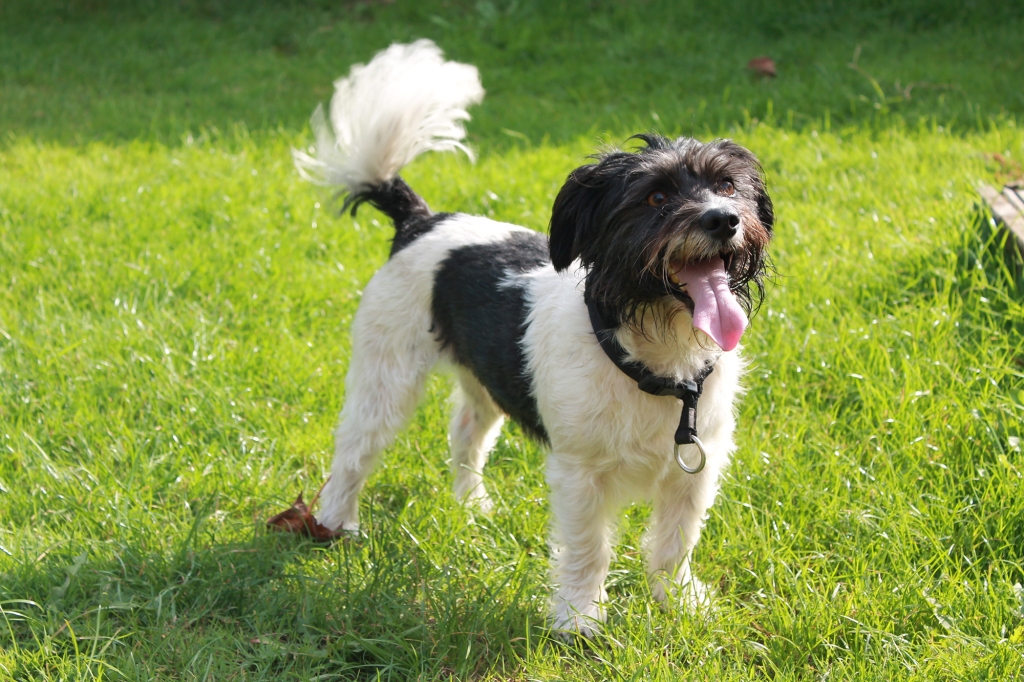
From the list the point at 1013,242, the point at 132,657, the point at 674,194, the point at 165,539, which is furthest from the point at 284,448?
the point at 1013,242

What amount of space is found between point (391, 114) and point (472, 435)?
1.27 m

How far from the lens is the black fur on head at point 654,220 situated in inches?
93.1

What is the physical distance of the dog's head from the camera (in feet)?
7.73

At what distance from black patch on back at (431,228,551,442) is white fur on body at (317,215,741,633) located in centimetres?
6

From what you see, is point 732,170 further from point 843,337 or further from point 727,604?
point 843,337

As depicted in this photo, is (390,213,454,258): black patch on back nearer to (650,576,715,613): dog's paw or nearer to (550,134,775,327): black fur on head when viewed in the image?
(550,134,775,327): black fur on head

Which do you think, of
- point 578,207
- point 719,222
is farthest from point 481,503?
point 719,222

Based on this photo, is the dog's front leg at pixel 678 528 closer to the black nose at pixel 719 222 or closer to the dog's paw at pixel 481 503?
the dog's paw at pixel 481 503

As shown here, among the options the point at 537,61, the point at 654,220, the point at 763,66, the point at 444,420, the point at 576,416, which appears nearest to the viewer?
the point at 654,220

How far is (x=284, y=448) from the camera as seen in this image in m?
3.76

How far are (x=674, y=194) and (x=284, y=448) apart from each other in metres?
2.05

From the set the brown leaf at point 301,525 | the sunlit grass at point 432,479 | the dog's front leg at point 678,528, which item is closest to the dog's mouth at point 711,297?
A: the dog's front leg at point 678,528

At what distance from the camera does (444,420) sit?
4039 millimetres

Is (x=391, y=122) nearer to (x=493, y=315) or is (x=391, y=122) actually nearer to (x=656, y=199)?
(x=493, y=315)
